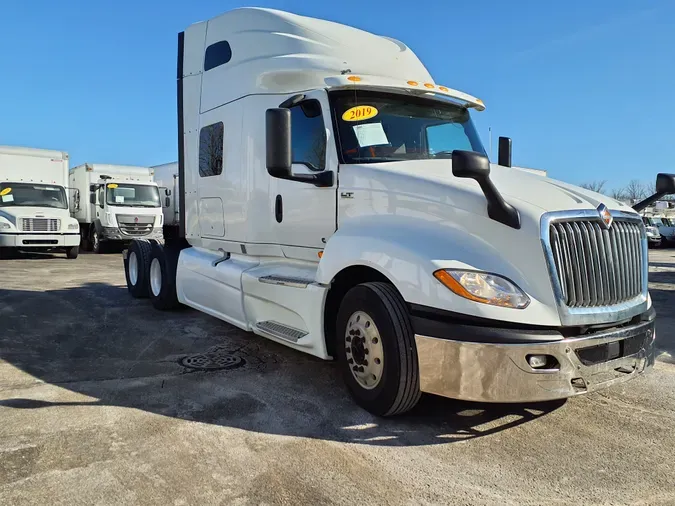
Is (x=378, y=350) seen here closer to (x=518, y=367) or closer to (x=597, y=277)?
(x=518, y=367)

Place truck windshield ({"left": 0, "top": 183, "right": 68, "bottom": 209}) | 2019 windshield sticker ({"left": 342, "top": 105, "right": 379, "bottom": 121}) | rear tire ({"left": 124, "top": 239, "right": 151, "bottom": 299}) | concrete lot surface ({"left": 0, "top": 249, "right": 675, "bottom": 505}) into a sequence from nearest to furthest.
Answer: concrete lot surface ({"left": 0, "top": 249, "right": 675, "bottom": 505}) < 2019 windshield sticker ({"left": 342, "top": 105, "right": 379, "bottom": 121}) < rear tire ({"left": 124, "top": 239, "right": 151, "bottom": 299}) < truck windshield ({"left": 0, "top": 183, "right": 68, "bottom": 209})

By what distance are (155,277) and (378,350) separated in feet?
18.1

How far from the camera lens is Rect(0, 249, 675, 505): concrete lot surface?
3.07 metres

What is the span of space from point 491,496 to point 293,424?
151 cm

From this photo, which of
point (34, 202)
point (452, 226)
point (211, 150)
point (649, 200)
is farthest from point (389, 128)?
point (34, 202)

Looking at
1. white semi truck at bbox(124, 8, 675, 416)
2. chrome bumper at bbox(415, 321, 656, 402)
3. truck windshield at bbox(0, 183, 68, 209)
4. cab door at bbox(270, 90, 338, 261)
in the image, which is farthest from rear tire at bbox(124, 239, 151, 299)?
truck windshield at bbox(0, 183, 68, 209)

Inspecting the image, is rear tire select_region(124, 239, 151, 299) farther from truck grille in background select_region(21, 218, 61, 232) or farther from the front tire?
truck grille in background select_region(21, 218, 61, 232)

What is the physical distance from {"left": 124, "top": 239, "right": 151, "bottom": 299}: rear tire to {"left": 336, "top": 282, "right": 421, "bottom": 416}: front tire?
548 centimetres

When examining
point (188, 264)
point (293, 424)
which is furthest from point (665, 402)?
point (188, 264)

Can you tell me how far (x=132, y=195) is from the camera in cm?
2084

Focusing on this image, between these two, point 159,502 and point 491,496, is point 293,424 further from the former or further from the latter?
point 491,496

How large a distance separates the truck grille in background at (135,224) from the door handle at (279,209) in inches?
638

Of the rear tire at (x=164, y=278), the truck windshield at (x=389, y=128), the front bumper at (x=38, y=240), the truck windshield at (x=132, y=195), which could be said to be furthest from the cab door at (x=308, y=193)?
the truck windshield at (x=132, y=195)

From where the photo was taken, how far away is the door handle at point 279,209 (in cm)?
555
